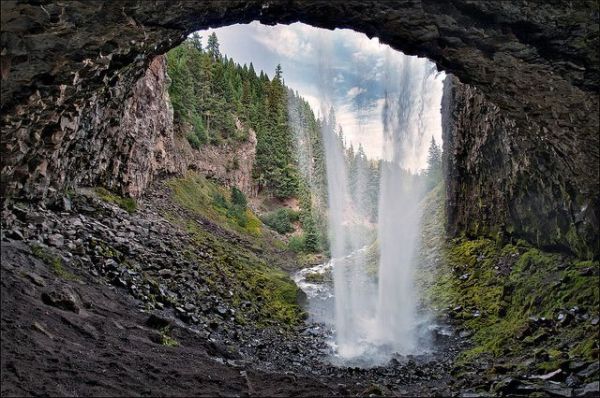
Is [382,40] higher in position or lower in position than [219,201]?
higher

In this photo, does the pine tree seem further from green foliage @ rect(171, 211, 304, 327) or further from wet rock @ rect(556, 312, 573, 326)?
wet rock @ rect(556, 312, 573, 326)

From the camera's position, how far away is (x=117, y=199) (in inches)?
734

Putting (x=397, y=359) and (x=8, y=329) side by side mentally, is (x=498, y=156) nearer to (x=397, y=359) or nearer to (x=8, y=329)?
(x=397, y=359)

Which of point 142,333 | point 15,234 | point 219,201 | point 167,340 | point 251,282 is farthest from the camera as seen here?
point 219,201

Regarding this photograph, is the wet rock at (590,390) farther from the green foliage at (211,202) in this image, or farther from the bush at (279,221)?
the bush at (279,221)

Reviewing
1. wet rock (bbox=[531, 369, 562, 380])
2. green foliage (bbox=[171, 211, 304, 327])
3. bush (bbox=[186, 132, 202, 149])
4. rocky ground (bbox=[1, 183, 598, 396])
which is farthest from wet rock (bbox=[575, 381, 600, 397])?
bush (bbox=[186, 132, 202, 149])

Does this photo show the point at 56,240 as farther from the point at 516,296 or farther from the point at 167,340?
the point at 516,296

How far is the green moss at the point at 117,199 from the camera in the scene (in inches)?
702

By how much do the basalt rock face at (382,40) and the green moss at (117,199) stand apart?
7.36 m

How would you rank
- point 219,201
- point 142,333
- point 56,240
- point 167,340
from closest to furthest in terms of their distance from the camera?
point 142,333, point 167,340, point 56,240, point 219,201

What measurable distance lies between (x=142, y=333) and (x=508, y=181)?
1271 cm

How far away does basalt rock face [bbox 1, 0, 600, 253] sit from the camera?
23.4 ft

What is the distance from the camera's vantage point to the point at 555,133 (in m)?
8.98

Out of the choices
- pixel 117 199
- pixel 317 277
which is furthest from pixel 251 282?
pixel 317 277
